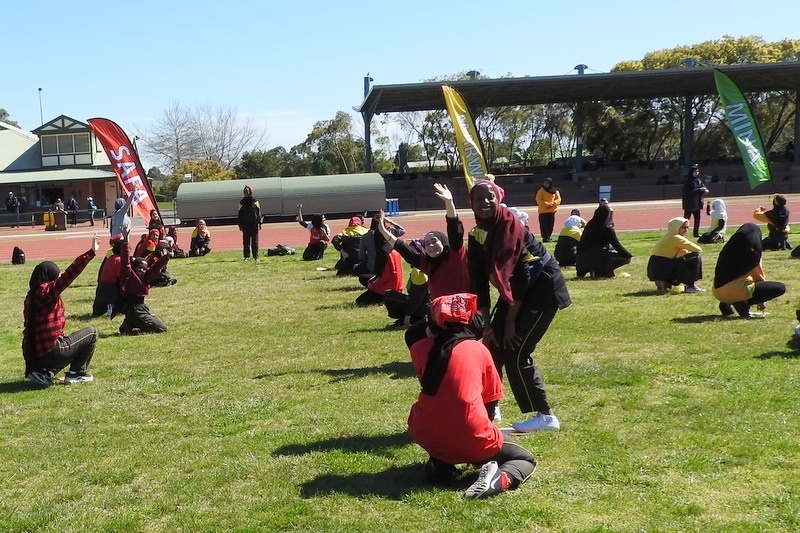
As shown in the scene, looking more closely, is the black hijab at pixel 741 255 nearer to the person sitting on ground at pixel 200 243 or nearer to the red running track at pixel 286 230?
the red running track at pixel 286 230

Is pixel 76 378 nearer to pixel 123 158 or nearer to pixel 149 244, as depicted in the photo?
pixel 149 244

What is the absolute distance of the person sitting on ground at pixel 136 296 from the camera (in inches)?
457

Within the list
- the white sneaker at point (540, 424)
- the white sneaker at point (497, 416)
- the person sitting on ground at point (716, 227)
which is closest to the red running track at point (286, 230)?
the person sitting on ground at point (716, 227)

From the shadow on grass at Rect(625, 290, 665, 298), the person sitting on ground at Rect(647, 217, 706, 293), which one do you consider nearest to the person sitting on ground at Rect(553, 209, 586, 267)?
the shadow on grass at Rect(625, 290, 665, 298)

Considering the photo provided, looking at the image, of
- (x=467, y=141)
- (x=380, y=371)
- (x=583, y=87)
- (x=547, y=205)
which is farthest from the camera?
(x=583, y=87)

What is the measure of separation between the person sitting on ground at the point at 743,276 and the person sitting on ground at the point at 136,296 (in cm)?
710

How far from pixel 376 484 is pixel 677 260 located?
867 centimetres

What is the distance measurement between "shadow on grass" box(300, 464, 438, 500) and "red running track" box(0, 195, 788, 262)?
20176 mm

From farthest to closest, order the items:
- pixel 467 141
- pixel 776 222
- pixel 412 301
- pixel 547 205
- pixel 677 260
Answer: pixel 467 141 → pixel 547 205 → pixel 776 222 → pixel 677 260 → pixel 412 301

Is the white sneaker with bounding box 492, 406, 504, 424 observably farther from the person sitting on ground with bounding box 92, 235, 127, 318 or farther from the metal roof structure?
the metal roof structure

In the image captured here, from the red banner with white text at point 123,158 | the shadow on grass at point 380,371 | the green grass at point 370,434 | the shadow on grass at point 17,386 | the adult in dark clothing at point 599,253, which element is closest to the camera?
the green grass at point 370,434

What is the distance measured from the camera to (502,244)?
5.94 metres

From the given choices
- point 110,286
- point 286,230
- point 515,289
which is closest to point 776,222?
point 110,286

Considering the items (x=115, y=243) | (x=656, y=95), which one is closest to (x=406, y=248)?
(x=115, y=243)
